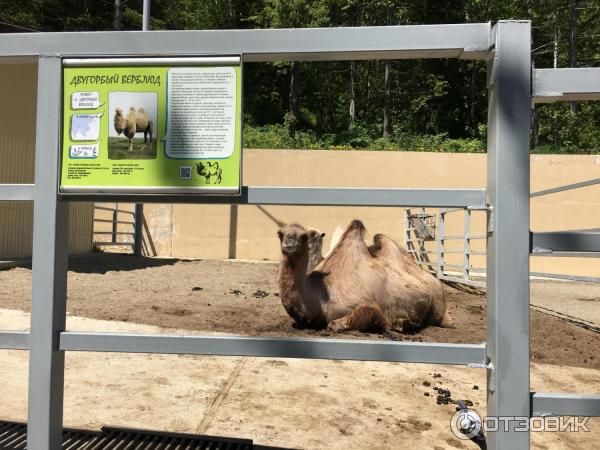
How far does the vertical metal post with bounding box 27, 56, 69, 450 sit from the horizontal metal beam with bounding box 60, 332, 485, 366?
93 mm

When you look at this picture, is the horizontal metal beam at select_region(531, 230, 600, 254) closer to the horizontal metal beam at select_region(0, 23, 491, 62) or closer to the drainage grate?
the horizontal metal beam at select_region(0, 23, 491, 62)

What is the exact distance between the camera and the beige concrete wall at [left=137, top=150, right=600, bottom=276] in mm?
13531

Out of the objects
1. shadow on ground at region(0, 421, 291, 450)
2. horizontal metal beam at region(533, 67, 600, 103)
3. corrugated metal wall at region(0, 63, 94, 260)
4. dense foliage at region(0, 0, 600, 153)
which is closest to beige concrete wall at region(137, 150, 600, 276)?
corrugated metal wall at region(0, 63, 94, 260)

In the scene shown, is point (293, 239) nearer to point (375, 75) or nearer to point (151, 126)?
point (151, 126)

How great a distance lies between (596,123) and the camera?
23047 mm

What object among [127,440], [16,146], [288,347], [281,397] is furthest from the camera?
[16,146]

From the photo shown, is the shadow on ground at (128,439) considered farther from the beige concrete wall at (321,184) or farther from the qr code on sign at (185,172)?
the beige concrete wall at (321,184)

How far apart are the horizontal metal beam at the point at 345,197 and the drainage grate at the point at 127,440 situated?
1.11m

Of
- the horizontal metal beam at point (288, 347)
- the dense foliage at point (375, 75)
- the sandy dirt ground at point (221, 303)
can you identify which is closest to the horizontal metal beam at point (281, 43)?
the horizontal metal beam at point (288, 347)

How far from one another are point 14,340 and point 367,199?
3.93 feet

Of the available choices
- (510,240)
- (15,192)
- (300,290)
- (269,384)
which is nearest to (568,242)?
(510,240)

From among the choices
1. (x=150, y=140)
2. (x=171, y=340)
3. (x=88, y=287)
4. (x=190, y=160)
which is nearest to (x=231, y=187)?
(x=190, y=160)

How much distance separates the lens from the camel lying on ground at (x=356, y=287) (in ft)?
16.6

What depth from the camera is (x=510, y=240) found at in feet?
4.72
